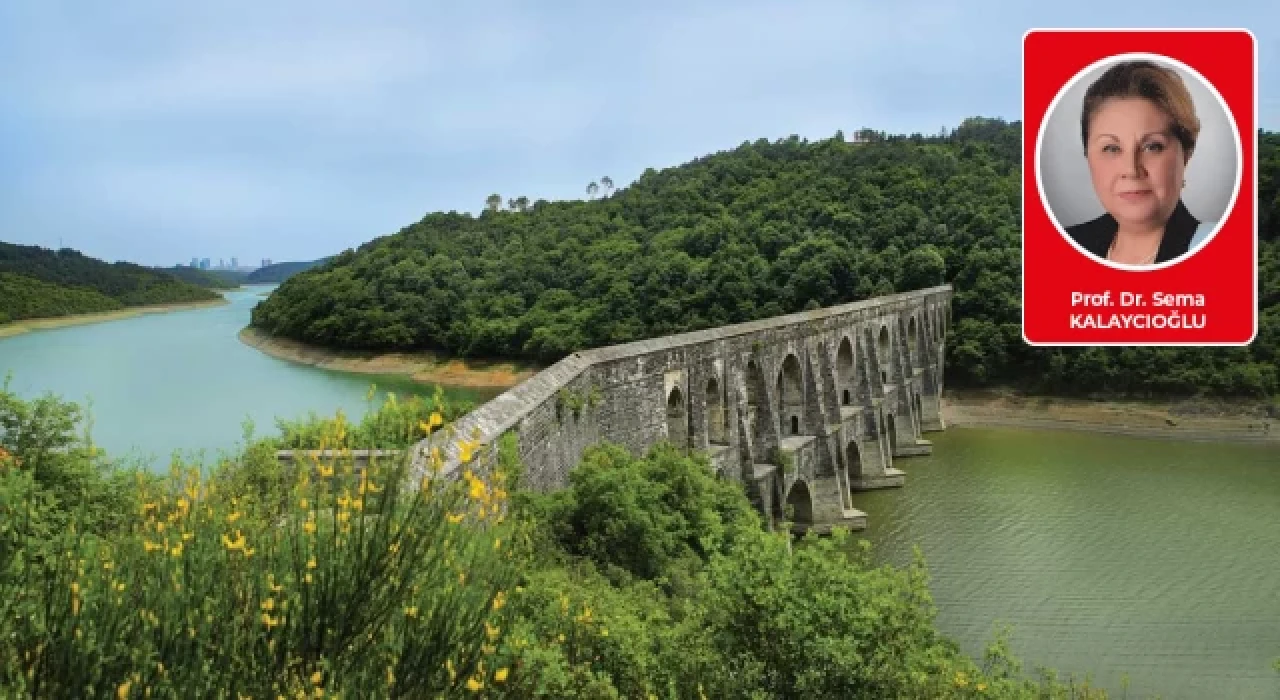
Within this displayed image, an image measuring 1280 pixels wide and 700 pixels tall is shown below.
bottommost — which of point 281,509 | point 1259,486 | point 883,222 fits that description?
point 1259,486

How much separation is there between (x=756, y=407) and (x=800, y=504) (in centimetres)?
326

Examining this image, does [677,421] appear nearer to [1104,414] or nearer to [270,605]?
[270,605]

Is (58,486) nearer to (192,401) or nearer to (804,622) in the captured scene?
(804,622)

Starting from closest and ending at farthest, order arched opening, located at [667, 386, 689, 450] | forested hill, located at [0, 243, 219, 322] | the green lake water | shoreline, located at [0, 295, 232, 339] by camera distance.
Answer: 1. the green lake water
2. arched opening, located at [667, 386, 689, 450]
3. shoreline, located at [0, 295, 232, 339]
4. forested hill, located at [0, 243, 219, 322]

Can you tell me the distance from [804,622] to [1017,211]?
44.8 meters

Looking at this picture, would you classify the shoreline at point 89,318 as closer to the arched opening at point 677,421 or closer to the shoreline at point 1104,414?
the shoreline at point 1104,414

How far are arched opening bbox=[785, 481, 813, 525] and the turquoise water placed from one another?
11.5m

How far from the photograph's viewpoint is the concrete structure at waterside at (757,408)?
12078 millimetres

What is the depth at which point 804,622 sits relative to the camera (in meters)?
6.80

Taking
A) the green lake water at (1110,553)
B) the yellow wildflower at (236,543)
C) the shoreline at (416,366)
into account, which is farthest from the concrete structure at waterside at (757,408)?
the shoreline at (416,366)

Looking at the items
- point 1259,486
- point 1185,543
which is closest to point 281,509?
point 1185,543

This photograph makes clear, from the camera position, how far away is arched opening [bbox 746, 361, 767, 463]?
20.2 m

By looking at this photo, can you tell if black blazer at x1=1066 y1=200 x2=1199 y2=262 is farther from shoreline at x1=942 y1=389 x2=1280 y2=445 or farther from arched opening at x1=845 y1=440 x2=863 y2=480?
shoreline at x1=942 y1=389 x2=1280 y2=445

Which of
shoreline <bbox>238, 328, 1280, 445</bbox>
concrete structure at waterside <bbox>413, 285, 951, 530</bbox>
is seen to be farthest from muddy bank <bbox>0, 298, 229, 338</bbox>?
concrete structure at waterside <bbox>413, 285, 951, 530</bbox>
